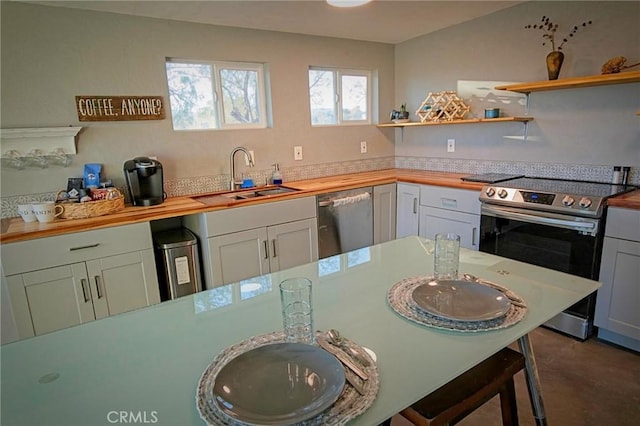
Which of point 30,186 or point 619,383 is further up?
point 30,186

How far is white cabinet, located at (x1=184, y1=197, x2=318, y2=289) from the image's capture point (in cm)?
257

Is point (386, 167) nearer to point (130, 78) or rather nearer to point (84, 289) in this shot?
point (130, 78)

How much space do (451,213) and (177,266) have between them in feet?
6.82

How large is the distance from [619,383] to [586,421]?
415mm

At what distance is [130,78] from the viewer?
2.66 metres

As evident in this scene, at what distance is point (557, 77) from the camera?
266 centimetres

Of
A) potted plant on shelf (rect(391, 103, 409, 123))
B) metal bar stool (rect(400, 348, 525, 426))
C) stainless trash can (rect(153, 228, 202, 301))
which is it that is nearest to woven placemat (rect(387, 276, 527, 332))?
metal bar stool (rect(400, 348, 525, 426))

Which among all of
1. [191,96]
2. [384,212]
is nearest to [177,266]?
[191,96]

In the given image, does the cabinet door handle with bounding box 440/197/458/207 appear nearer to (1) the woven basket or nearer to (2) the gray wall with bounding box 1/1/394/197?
(2) the gray wall with bounding box 1/1/394/197

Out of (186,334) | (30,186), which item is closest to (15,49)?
(30,186)

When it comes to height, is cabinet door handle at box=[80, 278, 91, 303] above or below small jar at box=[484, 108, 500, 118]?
below

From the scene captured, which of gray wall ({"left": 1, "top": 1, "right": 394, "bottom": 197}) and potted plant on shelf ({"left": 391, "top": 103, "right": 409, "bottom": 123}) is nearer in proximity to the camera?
gray wall ({"left": 1, "top": 1, "right": 394, "bottom": 197})

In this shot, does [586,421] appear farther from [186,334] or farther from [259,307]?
[186,334]

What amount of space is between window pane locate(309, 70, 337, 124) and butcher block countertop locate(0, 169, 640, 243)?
0.59m
